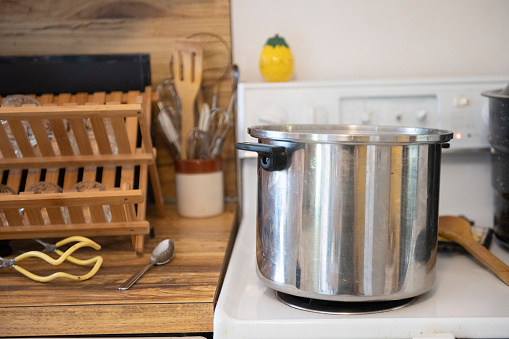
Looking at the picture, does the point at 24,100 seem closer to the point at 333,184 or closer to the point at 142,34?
the point at 142,34

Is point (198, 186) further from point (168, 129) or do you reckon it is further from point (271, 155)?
point (271, 155)

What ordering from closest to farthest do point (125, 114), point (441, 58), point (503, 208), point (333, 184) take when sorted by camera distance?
point (333, 184), point (125, 114), point (503, 208), point (441, 58)

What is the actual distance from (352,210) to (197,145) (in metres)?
0.61

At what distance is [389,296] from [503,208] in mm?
412

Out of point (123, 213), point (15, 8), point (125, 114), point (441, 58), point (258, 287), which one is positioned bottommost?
point (258, 287)

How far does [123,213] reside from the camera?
0.93m

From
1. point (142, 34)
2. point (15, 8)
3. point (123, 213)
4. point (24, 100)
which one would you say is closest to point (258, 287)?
point (123, 213)

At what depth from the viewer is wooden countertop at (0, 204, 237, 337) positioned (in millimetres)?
758

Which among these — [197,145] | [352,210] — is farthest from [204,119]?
[352,210]

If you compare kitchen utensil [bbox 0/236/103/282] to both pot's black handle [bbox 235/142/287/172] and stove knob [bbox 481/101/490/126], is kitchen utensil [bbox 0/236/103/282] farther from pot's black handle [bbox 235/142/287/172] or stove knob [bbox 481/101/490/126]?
stove knob [bbox 481/101/490/126]

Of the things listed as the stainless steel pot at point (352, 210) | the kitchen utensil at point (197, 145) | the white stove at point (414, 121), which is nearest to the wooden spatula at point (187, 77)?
the kitchen utensil at point (197, 145)

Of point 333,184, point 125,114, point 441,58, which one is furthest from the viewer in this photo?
point 441,58

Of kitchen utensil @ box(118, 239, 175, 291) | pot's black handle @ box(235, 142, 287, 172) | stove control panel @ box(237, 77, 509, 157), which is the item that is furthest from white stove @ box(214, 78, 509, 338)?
pot's black handle @ box(235, 142, 287, 172)

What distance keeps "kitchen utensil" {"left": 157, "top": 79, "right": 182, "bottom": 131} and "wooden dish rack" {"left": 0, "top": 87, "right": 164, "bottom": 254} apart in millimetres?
225
